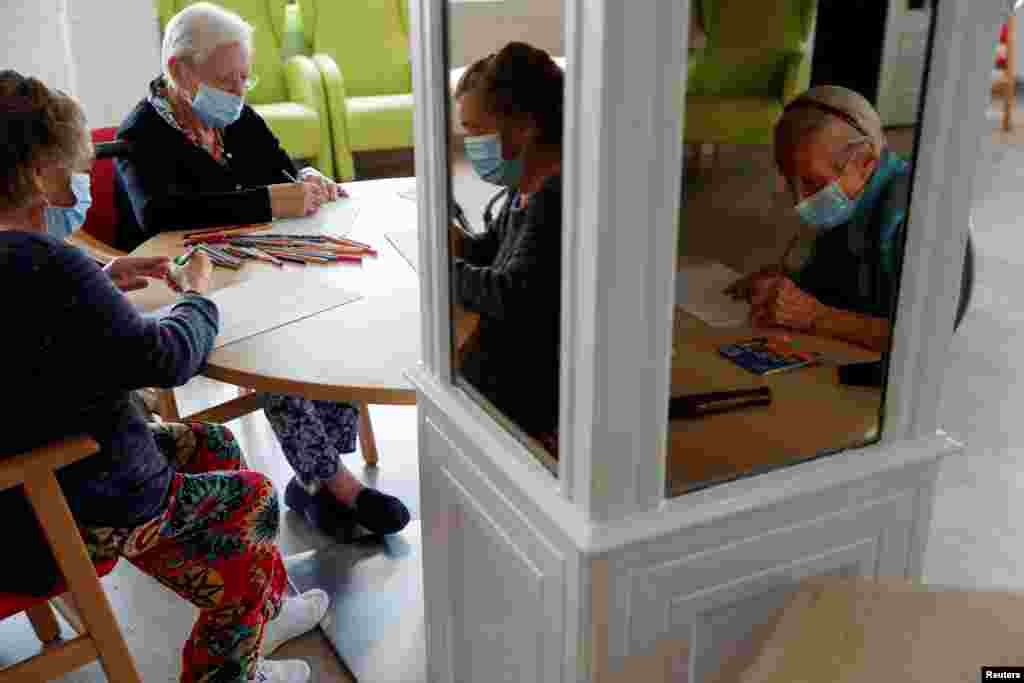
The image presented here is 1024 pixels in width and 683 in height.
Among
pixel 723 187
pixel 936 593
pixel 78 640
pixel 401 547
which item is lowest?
pixel 401 547

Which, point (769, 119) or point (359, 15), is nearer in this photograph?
point (769, 119)

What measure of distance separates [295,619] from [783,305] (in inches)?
50.2

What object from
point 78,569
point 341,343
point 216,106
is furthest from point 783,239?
point 216,106

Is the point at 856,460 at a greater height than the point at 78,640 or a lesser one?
greater

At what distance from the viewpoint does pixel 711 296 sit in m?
1.04

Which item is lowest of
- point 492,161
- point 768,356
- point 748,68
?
point 768,356

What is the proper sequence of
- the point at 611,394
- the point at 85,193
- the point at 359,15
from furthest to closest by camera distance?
the point at 359,15 < the point at 85,193 < the point at 611,394

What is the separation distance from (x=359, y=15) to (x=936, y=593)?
5.07 meters

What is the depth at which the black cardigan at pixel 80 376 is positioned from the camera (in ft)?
4.28

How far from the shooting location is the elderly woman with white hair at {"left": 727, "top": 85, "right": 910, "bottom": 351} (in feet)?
3.39

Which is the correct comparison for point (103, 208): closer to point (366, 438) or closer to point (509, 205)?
point (366, 438)

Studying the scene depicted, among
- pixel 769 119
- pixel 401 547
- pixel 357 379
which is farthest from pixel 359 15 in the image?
pixel 769 119

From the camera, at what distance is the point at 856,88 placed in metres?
1.02

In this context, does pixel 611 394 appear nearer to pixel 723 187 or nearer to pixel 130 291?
pixel 723 187
